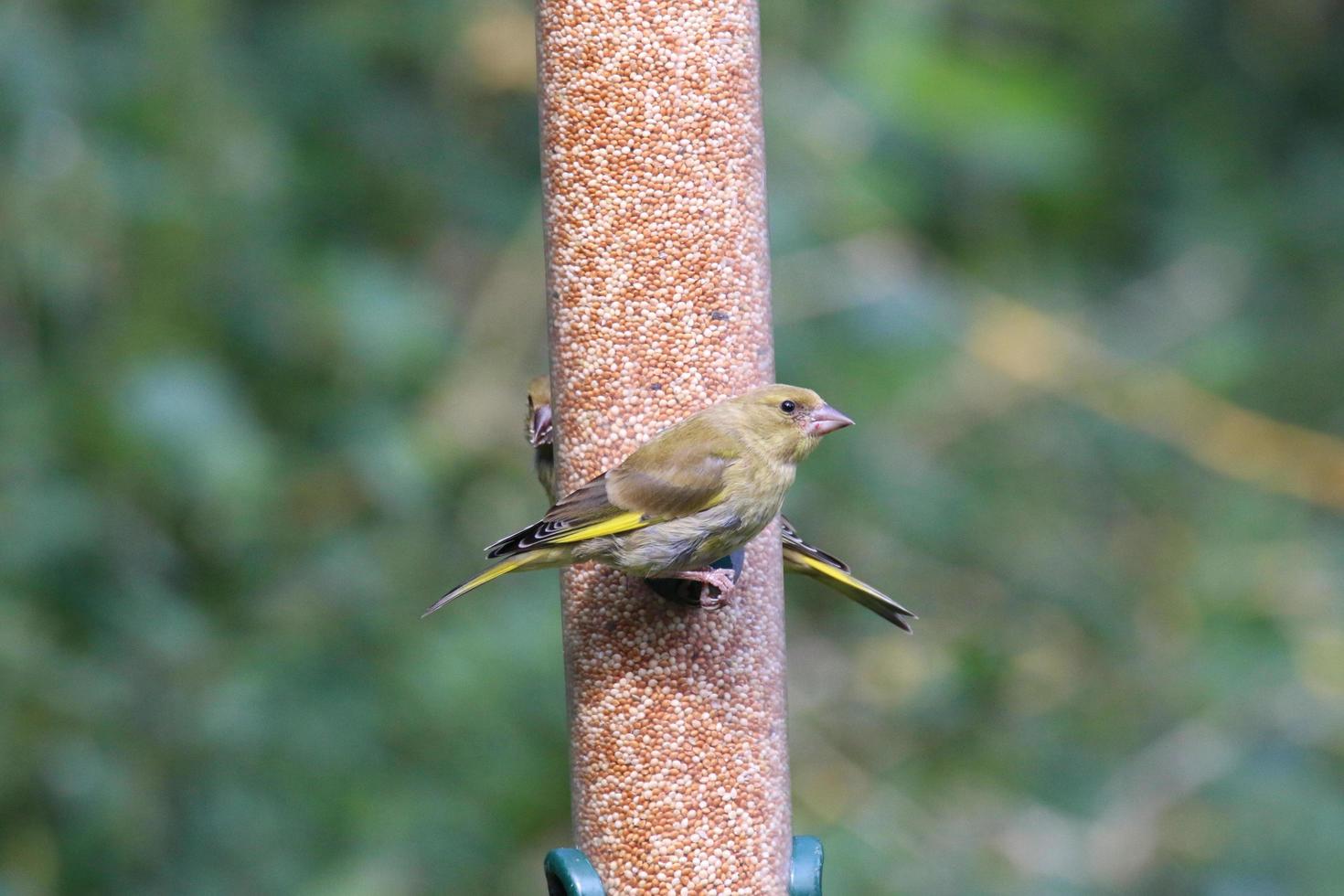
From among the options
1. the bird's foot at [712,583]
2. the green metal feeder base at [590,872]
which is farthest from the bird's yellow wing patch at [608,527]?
the green metal feeder base at [590,872]

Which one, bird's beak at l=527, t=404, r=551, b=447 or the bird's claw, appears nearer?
the bird's claw

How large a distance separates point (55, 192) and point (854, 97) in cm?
332

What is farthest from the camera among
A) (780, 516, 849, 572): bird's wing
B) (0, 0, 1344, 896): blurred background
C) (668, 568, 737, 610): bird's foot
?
(0, 0, 1344, 896): blurred background

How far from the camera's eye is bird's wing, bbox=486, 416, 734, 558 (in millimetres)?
3738

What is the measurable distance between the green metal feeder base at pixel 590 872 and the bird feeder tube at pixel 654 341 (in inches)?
1.5

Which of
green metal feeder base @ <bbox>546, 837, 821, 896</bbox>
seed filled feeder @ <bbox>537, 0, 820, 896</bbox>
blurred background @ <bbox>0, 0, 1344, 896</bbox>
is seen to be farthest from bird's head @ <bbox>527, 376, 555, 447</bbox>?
blurred background @ <bbox>0, 0, 1344, 896</bbox>

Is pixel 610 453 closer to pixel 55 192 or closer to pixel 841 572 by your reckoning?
pixel 841 572

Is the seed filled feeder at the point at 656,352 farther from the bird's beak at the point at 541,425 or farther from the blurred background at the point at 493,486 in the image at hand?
the blurred background at the point at 493,486

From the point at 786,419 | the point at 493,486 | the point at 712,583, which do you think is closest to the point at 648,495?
the point at 712,583

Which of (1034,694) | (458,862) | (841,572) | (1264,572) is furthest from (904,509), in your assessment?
(841,572)

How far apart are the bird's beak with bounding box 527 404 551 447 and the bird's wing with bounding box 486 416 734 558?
0.46 m

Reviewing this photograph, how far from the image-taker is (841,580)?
417cm

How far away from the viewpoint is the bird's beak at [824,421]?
12.9 feet

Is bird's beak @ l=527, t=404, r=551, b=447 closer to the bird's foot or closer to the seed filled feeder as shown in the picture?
the seed filled feeder
